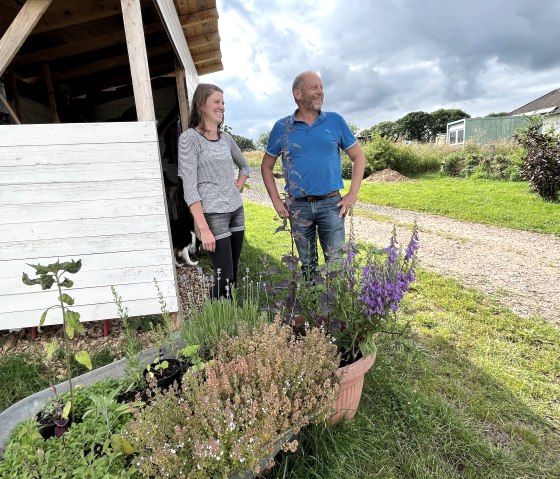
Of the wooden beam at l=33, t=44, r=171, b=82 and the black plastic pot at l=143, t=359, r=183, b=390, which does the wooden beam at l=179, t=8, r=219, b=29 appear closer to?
the wooden beam at l=33, t=44, r=171, b=82

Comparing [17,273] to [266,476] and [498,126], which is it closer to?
[266,476]

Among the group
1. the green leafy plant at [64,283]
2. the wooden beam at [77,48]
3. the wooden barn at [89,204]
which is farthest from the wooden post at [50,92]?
the green leafy plant at [64,283]

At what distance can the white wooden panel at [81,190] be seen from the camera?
2.58 metres

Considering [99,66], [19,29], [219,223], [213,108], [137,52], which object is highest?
[99,66]

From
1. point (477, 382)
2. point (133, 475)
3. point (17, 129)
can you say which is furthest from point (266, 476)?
point (17, 129)

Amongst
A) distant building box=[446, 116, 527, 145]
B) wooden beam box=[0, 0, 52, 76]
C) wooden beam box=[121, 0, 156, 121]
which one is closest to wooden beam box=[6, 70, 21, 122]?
wooden beam box=[0, 0, 52, 76]

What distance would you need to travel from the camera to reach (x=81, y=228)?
270cm

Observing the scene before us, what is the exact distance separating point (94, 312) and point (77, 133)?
4.43ft

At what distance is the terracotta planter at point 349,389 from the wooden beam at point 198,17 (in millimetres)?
5418

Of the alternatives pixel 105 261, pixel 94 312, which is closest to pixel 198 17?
pixel 105 261

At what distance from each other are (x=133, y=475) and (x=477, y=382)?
2391 mm

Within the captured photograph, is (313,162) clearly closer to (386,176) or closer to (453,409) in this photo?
(453,409)

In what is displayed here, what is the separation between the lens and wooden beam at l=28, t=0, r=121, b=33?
393cm

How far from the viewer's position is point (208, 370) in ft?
5.07
